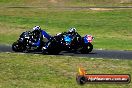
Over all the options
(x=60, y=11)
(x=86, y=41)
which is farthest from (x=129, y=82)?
(x=60, y=11)

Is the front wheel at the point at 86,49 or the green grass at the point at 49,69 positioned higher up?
the green grass at the point at 49,69

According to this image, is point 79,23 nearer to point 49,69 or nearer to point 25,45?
point 25,45

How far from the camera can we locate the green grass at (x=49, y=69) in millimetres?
15933

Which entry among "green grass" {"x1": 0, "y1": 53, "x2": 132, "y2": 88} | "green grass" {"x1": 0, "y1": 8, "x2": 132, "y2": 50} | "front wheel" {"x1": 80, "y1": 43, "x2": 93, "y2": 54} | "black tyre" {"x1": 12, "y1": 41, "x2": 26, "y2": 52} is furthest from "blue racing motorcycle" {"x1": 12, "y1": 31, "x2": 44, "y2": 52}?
"green grass" {"x1": 0, "y1": 8, "x2": 132, "y2": 50}

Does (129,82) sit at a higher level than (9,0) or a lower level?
higher

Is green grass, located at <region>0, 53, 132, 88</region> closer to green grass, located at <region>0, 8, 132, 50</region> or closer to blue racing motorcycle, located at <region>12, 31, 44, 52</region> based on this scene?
blue racing motorcycle, located at <region>12, 31, 44, 52</region>

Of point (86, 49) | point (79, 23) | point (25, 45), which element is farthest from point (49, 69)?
point (79, 23)

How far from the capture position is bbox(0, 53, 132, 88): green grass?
15.9 m

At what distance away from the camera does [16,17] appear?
186 feet

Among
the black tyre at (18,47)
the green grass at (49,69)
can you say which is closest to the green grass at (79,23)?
the black tyre at (18,47)

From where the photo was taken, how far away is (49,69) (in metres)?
18.8

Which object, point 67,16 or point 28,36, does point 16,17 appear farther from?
point 28,36

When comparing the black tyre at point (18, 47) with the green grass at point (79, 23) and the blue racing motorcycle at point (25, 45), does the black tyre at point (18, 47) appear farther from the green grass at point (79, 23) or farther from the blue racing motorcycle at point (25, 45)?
the green grass at point (79, 23)

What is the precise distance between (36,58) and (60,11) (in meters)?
42.4
